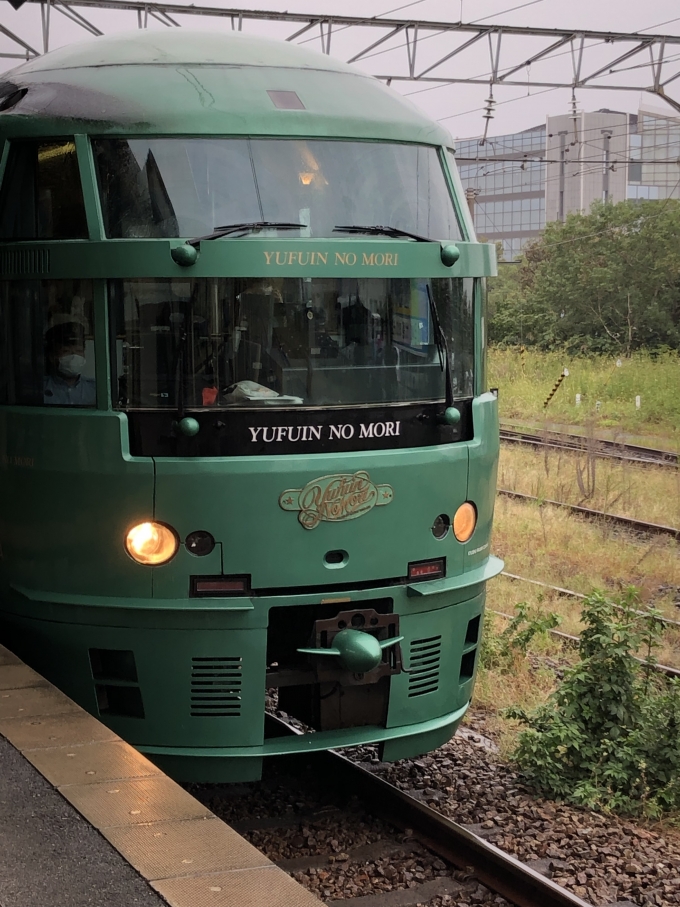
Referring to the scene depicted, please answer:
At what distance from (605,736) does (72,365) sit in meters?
3.62

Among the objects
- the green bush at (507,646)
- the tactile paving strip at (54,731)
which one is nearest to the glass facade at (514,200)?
the green bush at (507,646)

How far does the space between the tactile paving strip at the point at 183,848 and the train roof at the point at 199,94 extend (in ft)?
10.1

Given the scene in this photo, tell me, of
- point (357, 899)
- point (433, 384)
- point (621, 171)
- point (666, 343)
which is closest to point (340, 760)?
point (357, 899)

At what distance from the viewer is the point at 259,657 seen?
208 inches

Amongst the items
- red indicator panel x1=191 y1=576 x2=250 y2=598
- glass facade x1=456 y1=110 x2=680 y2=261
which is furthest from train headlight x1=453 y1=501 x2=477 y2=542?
glass facade x1=456 y1=110 x2=680 y2=261

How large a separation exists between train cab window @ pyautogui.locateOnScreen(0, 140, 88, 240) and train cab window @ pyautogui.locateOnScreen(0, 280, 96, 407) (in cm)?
25

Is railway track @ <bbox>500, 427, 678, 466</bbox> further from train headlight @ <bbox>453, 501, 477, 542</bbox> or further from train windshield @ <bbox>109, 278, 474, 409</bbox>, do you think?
train windshield @ <bbox>109, 278, 474, 409</bbox>

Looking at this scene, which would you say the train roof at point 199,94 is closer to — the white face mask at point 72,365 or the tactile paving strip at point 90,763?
the white face mask at point 72,365

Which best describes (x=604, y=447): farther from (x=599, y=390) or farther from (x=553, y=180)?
(x=553, y=180)

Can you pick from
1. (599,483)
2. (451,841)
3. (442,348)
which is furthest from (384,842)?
(599,483)

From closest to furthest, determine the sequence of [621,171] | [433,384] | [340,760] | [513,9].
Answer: [433,384] < [340,760] < [513,9] < [621,171]

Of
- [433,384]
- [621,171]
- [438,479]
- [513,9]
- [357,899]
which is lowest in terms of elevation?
[357,899]

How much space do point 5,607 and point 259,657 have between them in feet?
4.66

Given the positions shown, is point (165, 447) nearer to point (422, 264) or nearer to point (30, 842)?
point (422, 264)
